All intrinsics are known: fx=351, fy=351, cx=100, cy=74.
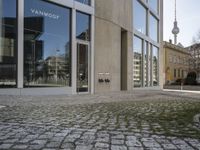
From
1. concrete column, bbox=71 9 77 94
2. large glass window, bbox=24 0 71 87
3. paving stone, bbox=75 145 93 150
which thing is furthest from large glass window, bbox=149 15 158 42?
paving stone, bbox=75 145 93 150

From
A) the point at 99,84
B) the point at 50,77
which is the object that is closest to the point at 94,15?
the point at 99,84

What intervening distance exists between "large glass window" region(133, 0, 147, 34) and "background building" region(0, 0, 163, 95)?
53 mm

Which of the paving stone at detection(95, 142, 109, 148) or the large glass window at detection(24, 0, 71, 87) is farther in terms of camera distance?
the large glass window at detection(24, 0, 71, 87)

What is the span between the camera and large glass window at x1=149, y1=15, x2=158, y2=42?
32122 millimetres

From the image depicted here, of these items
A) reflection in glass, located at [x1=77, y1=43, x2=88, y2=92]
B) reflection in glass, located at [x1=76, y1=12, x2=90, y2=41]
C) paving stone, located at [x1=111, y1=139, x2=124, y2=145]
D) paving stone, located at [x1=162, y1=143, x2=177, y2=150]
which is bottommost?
paving stone, located at [x1=162, y1=143, x2=177, y2=150]

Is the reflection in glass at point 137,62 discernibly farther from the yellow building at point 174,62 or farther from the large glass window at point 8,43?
the yellow building at point 174,62

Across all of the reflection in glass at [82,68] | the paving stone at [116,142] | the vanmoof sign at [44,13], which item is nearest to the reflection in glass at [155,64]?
the reflection in glass at [82,68]

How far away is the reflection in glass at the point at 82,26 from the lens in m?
18.7

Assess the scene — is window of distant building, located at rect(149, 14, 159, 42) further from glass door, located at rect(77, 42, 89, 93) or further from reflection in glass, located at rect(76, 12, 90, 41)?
glass door, located at rect(77, 42, 89, 93)

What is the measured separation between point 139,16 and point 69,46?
40.0ft

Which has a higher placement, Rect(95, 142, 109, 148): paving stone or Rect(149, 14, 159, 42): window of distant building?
Rect(149, 14, 159, 42): window of distant building

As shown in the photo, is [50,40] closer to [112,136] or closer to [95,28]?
[95,28]

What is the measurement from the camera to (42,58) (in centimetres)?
1622

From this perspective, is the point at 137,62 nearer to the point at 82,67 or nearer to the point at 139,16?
the point at 139,16
